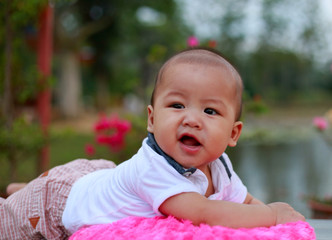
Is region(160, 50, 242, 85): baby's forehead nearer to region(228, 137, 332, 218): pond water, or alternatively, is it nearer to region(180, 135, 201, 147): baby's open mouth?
region(180, 135, 201, 147): baby's open mouth

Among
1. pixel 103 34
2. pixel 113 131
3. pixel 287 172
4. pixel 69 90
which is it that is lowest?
pixel 287 172

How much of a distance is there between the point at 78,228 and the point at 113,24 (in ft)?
43.3

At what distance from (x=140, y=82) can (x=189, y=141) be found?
20.3 ft

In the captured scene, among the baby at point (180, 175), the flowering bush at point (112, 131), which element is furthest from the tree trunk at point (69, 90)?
the baby at point (180, 175)

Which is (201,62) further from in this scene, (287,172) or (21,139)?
(287,172)

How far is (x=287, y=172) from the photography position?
22.5ft

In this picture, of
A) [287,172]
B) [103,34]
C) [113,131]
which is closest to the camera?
[113,131]

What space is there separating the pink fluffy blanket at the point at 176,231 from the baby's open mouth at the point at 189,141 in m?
0.26

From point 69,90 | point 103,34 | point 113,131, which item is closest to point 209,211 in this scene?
point 113,131

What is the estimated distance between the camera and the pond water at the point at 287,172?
518 cm

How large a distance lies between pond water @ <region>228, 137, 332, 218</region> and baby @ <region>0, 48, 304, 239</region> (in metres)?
2.92

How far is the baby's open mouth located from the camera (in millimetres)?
1360

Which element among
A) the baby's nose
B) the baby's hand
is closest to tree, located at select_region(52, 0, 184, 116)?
the baby's hand

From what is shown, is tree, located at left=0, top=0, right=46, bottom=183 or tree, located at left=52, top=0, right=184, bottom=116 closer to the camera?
tree, located at left=0, top=0, right=46, bottom=183
